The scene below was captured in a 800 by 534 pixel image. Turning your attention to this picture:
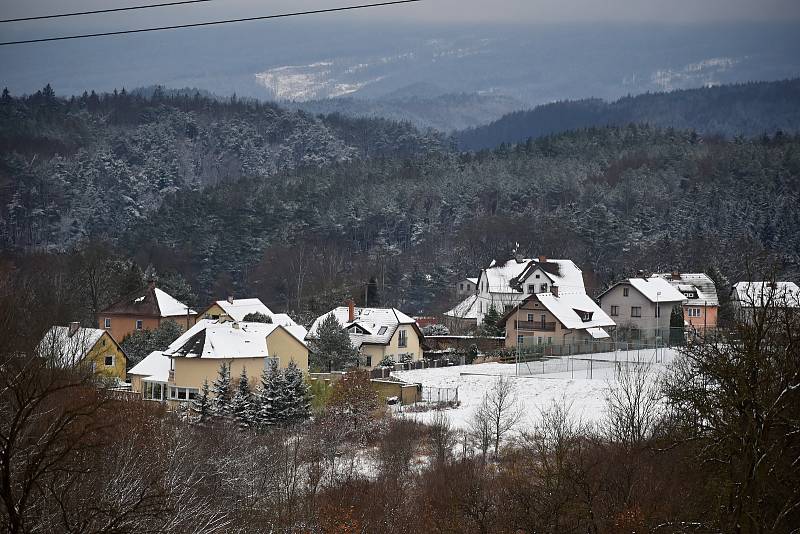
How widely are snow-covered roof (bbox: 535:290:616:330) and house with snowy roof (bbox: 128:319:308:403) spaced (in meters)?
16.5

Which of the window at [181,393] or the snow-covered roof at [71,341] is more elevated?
the snow-covered roof at [71,341]

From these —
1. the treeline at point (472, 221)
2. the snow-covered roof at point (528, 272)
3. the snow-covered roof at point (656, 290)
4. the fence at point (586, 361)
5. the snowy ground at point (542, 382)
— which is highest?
the treeline at point (472, 221)

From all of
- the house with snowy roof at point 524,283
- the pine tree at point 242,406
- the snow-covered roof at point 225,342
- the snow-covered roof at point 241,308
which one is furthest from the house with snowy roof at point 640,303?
the pine tree at point 242,406

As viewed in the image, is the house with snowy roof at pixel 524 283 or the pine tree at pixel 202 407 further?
the house with snowy roof at pixel 524 283

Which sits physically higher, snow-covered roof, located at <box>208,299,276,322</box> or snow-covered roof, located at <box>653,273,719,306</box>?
snow-covered roof, located at <box>653,273,719,306</box>

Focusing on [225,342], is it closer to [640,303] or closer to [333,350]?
[333,350]

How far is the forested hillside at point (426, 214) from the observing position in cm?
9331

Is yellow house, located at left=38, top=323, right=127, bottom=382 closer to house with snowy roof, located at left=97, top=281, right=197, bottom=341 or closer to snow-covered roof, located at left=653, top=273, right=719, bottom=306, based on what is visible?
house with snowy roof, located at left=97, top=281, right=197, bottom=341

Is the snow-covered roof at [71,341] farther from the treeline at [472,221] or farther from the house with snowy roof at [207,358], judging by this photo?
the treeline at [472,221]

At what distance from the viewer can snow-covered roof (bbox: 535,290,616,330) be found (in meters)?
55.6

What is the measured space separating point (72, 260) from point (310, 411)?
149 feet

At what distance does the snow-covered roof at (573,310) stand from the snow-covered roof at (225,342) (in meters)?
17.1

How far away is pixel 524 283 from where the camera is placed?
69.8 meters

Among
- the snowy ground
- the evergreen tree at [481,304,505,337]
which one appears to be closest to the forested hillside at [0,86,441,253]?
the evergreen tree at [481,304,505,337]
